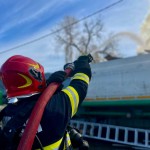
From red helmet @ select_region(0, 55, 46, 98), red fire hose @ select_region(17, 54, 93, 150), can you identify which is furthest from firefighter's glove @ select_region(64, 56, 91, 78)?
red fire hose @ select_region(17, 54, 93, 150)

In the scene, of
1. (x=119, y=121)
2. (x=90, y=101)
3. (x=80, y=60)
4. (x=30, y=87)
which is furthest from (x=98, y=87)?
(x=30, y=87)

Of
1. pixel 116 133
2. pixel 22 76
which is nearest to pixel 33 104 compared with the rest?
pixel 22 76

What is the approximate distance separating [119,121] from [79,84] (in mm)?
6424

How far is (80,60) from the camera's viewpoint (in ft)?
9.43

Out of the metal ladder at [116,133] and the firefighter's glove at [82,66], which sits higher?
the firefighter's glove at [82,66]

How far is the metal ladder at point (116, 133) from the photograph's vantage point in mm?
7752

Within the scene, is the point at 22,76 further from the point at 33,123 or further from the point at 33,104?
the point at 33,123

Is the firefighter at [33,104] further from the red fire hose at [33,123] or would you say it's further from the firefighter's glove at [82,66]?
the firefighter's glove at [82,66]

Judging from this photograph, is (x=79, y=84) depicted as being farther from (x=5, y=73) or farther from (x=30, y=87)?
(x=5, y=73)

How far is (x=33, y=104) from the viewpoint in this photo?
7.14ft

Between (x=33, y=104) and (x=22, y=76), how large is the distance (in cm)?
22

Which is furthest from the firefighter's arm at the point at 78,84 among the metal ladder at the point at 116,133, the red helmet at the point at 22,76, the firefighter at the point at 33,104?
the metal ladder at the point at 116,133

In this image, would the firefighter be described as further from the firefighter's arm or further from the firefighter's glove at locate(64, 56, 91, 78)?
the firefighter's glove at locate(64, 56, 91, 78)

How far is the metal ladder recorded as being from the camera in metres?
7.75
